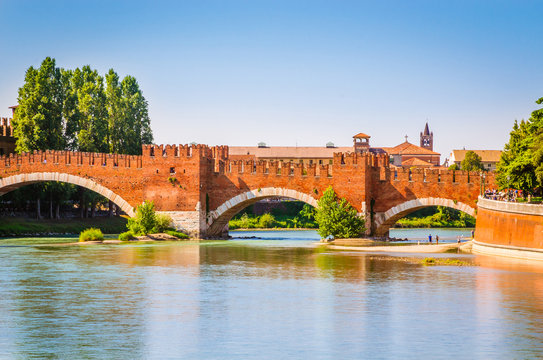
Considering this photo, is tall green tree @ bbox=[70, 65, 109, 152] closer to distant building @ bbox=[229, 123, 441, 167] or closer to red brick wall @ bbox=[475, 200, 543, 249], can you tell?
red brick wall @ bbox=[475, 200, 543, 249]

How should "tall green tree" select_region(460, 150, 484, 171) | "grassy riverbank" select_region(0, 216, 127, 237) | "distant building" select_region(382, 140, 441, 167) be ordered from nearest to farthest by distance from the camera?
"grassy riverbank" select_region(0, 216, 127, 237)
"tall green tree" select_region(460, 150, 484, 171)
"distant building" select_region(382, 140, 441, 167)

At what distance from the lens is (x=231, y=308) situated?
22500mm

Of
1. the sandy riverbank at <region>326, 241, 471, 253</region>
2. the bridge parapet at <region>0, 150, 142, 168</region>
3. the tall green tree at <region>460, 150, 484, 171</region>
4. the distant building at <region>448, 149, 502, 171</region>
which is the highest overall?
the distant building at <region>448, 149, 502, 171</region>

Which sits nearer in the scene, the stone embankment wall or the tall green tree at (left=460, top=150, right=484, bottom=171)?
the stone embankment wall

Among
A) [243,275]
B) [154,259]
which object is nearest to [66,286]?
[243,275]

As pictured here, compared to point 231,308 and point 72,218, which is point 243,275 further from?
point 72,218

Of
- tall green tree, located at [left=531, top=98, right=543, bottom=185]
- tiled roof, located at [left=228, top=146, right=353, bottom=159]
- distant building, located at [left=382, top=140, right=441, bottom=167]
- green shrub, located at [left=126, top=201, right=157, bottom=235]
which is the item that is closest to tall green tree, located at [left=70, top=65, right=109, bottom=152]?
green shrub, located at [left=126, top=201, right=157, bottom=235]

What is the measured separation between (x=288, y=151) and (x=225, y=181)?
75.0 metres

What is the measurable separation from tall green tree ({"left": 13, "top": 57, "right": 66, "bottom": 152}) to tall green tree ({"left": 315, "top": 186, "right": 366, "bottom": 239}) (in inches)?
826

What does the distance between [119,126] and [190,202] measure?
1392cm

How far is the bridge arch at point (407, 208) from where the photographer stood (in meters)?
45.3

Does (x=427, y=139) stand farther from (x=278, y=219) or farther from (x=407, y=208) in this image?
(x=407, y=208)

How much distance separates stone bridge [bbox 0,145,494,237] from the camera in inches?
1807

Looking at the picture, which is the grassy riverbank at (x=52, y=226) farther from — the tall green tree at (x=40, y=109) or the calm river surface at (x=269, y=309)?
the calm river surface at (x=269, y=309)
